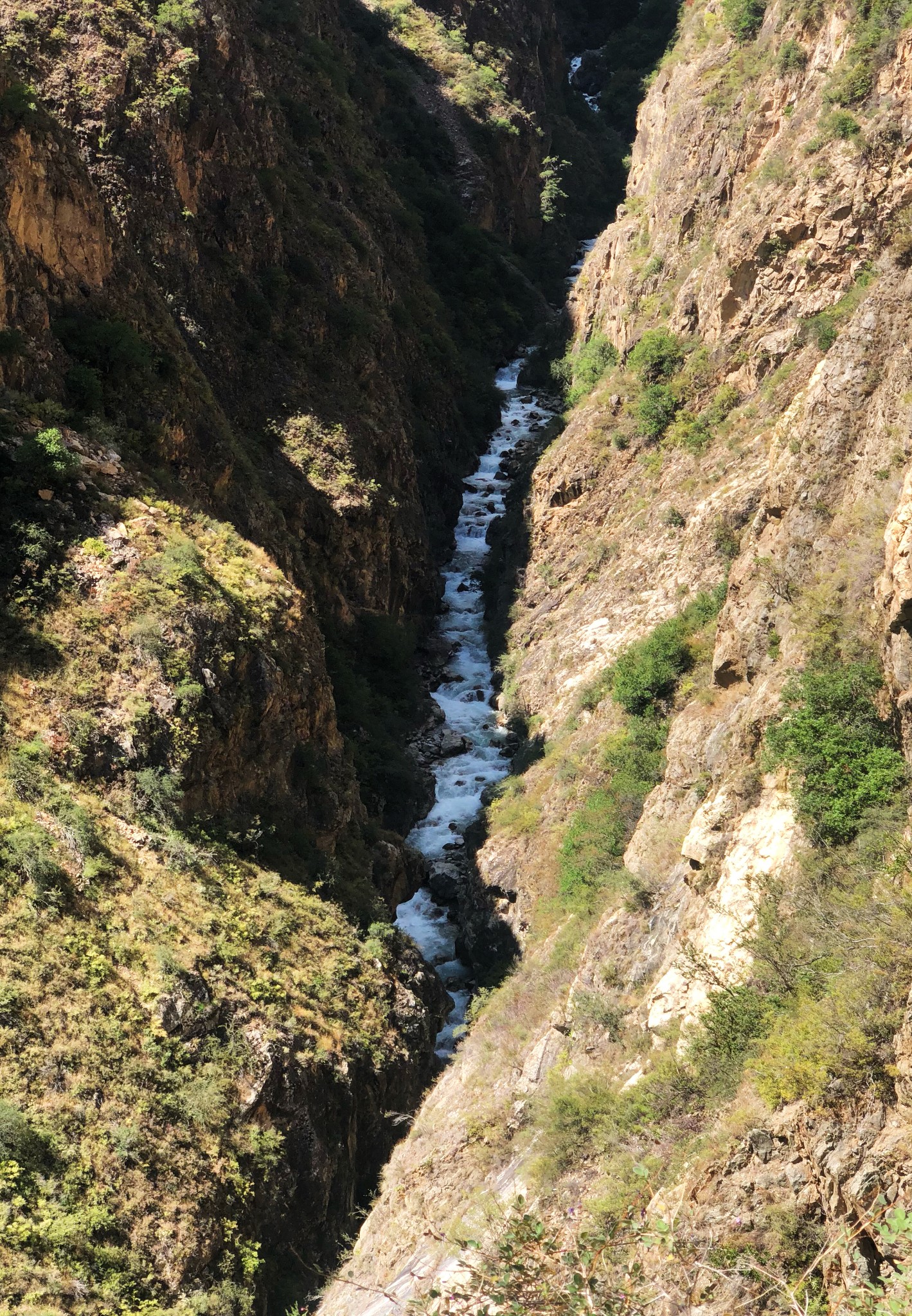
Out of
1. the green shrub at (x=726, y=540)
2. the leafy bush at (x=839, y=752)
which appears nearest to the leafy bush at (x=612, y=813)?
the green shrub at (x=726, y=540)

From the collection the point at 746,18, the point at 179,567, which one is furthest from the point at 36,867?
the point at 746,18

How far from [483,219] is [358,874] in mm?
46817

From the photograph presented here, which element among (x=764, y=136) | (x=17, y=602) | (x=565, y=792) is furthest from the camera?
(x=764, y=136)

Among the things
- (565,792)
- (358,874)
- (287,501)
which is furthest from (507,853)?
(287,501)

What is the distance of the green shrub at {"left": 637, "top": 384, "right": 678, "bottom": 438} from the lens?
32.6m

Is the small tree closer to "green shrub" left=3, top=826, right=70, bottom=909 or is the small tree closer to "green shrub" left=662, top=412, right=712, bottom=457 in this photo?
"green shrub" left=662, top=412, right=712, bottom=457

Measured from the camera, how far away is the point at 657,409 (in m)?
32.8

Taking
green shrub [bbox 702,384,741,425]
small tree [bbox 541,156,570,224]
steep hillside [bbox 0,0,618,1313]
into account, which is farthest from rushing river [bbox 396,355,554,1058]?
small tree [bbox 541,156,570,224]

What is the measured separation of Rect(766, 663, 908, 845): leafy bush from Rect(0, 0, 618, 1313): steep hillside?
11.0 metres

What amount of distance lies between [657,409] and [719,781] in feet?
59.9

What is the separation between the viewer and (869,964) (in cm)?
1127

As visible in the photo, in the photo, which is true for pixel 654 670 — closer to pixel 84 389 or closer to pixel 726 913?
pixel 726 913

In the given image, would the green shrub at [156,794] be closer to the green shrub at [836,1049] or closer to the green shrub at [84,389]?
the green shrub at [84,389]

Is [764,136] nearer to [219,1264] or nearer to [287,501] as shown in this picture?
[287,501]
